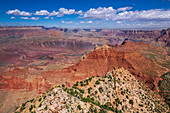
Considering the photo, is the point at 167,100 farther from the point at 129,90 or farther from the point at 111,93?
the point at 111,93

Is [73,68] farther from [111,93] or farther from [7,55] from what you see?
[7,55]

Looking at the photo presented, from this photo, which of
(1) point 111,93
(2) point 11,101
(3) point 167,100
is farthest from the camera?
(2) point 11,101

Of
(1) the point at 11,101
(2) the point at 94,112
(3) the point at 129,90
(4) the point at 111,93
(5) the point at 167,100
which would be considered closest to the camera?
(2) the point at 94,112

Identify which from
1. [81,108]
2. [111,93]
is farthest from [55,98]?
[111,93]

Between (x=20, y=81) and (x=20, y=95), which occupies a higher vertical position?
(x=20, y=81)

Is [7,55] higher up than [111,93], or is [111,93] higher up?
[111,93]

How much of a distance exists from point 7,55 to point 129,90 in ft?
540

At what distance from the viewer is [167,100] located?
117ft

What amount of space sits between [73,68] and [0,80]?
34.2 metres

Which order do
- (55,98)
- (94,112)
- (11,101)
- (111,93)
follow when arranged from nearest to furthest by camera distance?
(55,98)
(94,112)
(111,93)
(11,101)

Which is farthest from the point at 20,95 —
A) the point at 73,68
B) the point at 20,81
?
the point at 73,68

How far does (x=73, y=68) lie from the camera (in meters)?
59.3

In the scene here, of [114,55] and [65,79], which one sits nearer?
[65,79]

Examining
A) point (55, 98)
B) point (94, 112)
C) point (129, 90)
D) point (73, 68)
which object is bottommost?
point (73, 68)
